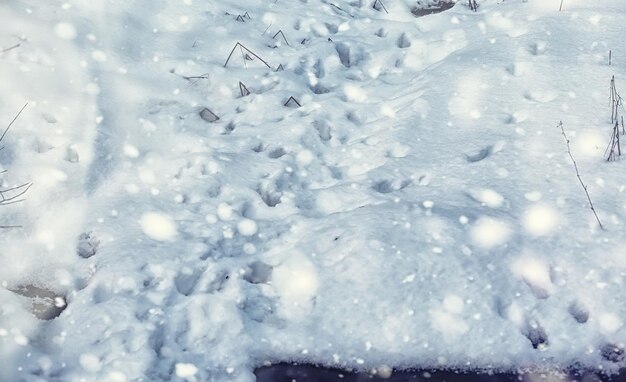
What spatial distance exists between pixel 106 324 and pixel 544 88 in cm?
326

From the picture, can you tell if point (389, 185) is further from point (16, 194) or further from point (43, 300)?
point (16, 194)

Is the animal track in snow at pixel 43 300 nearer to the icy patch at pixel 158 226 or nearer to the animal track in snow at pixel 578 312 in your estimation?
the icy patch at pixel 158 226

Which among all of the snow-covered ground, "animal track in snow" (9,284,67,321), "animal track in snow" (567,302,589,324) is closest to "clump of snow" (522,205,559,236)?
the snow-covered ground

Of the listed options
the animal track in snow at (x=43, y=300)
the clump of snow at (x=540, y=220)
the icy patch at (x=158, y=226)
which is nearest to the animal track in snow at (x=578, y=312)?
the clump of snow at (x=540, y=220)

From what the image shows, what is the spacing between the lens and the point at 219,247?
316cm

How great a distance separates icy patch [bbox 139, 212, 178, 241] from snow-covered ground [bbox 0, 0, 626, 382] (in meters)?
0.02

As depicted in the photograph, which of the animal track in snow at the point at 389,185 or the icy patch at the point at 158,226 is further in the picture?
the animal track in snow at the point at 389,185

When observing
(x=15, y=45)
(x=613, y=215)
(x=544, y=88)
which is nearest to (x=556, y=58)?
Result: (x=544, y=88)

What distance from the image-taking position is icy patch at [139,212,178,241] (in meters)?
3.20

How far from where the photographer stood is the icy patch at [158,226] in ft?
10.5

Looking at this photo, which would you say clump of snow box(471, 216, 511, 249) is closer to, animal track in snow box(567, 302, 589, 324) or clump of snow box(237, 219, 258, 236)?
animal track in snow box(567, 302, 589, 324)

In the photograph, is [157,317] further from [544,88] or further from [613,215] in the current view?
[544,88]

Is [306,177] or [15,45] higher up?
[15,45]

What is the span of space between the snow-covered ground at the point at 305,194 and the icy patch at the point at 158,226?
0.05 ft
